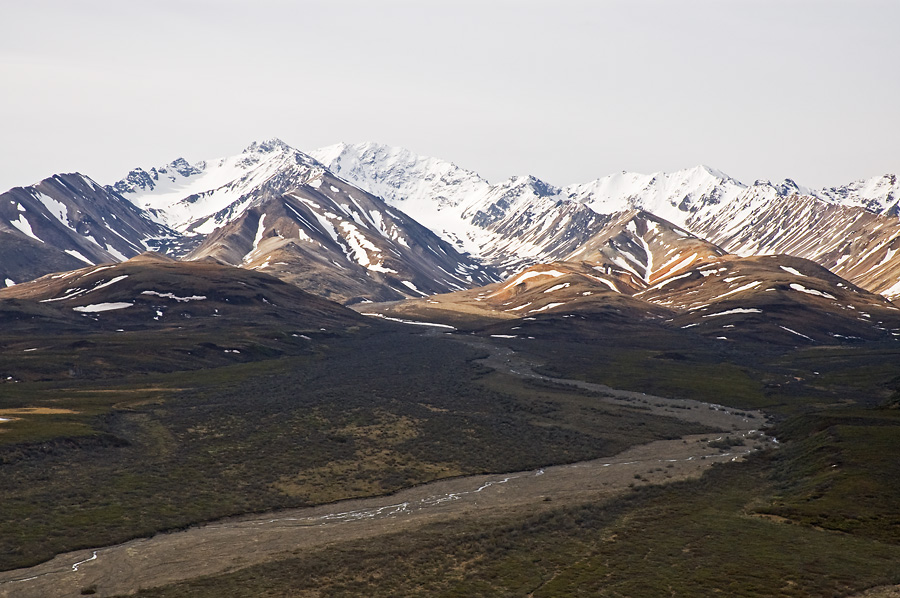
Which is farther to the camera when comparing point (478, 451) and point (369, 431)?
point (369, 431)

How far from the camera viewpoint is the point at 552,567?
182 feet

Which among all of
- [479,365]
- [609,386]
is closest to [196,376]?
[479,365]

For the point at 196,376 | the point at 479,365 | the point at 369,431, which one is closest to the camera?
the point at 369,431

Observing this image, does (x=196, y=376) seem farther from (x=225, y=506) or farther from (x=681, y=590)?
(x=681, y=590)

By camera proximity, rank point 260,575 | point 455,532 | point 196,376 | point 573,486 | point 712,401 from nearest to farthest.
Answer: point 260,575 < point 455,532 < point 573,486 < point 712,401 < point 196,376

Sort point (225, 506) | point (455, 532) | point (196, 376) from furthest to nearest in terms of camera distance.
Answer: point (196, 376), point (225, 506), point (455, 532)

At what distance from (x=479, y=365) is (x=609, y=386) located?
112 ft

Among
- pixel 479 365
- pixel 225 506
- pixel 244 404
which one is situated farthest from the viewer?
pixel 479 365

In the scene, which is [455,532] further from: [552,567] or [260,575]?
[260,575]

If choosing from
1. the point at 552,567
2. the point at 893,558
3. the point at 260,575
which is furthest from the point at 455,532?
the point at 893,558

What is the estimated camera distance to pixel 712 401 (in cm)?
14038

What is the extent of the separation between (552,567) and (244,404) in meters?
77.0

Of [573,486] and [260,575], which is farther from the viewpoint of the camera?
[573,486]

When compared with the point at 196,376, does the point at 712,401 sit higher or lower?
lower
